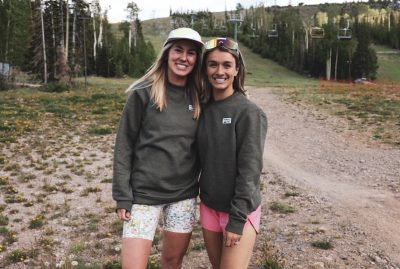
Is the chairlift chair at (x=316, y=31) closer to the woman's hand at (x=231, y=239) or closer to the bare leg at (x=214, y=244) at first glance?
the bare leg at (x=214, y=244)

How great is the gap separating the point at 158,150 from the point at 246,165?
2.61ft

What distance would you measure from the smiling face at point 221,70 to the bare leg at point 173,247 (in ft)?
4.31

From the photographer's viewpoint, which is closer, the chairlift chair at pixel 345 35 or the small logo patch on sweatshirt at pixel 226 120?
the small logo patch on sweatshirt at pixel 226 120

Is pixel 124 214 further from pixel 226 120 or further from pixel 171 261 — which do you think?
pixel 226 120

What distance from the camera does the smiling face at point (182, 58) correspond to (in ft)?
12.1

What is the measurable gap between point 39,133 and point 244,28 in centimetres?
10613

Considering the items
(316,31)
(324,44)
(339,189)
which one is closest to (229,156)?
(339,189)

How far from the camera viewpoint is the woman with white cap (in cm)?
361

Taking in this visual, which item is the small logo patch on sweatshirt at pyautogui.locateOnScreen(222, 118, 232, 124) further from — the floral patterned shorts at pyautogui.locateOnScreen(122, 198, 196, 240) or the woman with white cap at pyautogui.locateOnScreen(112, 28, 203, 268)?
the floral patterned shorts at pyautogui.locateOnScreen(122, 198, 196, 240)

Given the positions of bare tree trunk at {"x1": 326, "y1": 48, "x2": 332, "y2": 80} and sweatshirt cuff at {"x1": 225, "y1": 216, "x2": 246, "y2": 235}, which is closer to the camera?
sweatshirt cuff at {"x1": 225, "y1": 216, "x2": 246, "y2": 235}

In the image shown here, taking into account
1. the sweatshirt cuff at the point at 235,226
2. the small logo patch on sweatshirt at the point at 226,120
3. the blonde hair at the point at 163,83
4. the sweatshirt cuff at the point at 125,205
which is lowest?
the sweatshirt cuff at the point at 235,226

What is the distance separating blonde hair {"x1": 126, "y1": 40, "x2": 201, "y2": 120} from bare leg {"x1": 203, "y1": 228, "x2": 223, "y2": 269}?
1027 millimetres

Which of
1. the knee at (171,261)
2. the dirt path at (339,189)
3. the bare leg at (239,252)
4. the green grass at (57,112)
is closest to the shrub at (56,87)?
the green grass at (57,112)

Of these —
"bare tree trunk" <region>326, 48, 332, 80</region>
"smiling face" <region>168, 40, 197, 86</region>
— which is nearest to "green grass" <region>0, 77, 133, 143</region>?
"smiling face" <region>168, 40, 197, 86</region>
